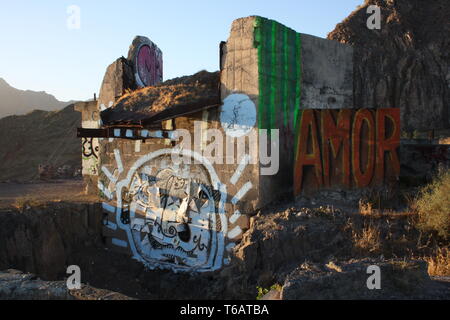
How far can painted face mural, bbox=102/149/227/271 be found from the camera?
314 inches

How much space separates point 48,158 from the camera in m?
32.9

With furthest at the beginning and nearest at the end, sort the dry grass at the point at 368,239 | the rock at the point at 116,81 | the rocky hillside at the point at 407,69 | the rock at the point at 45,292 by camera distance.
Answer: the rocky hillside at the point at 407,69 < the rock at the point at 116,81 < the dry grass at the point at 368,239 < the rock at the point at 45,292

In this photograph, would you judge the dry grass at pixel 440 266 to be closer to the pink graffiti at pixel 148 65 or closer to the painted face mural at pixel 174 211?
the painted face mural at pixel 174 211

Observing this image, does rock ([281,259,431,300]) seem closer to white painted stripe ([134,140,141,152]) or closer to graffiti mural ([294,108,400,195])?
graffiti mural ([294,108,400,195])

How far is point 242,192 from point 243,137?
1.09 meters

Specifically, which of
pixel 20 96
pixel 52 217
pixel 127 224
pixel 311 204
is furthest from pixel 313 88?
pixel 20 96

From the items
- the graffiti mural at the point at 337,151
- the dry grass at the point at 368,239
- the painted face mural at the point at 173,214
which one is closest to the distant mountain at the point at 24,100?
the painted face mural at the point at 173,214

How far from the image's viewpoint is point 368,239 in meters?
5.97

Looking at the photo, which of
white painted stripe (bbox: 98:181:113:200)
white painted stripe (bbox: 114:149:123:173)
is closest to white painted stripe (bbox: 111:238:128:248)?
white painted stripe (bbox: 98:181:113:200)

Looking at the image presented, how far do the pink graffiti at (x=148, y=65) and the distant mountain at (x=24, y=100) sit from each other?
85.0m

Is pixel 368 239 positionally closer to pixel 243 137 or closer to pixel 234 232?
pixel 234 232

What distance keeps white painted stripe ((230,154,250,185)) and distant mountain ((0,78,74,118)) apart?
90858mm

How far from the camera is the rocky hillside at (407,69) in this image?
40.8m

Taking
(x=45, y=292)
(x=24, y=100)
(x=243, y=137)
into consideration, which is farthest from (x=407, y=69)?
(x=24, y=100)
